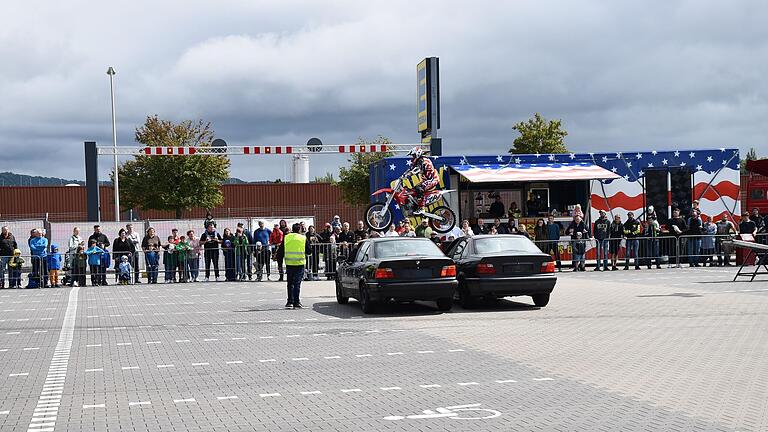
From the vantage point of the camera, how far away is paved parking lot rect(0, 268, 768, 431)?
7988mm

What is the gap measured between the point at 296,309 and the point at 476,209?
1324 centimetres

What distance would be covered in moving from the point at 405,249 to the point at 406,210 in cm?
1042

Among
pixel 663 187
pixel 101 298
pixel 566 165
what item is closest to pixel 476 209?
pixel 566 165

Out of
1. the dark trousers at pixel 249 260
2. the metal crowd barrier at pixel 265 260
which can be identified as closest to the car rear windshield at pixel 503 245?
the metal crowd barrier at pixel 265 260

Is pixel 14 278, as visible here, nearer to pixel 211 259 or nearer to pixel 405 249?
pixel 211 259

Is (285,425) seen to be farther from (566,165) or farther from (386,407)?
(566,165)

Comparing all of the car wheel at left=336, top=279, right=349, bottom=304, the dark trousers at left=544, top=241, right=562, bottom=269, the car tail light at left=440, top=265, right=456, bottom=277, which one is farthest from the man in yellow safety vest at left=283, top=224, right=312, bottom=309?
the dark trousers at left=544, top=241, right=562, bottom=269

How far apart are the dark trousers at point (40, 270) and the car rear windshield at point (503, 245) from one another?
1437cm

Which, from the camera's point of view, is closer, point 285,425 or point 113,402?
point 285,425

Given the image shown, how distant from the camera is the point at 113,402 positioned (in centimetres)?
888

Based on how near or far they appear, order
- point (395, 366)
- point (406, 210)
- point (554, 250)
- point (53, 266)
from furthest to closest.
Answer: point (554, 250)
point (406, 210)
point (53, 266)
point (395, 366)

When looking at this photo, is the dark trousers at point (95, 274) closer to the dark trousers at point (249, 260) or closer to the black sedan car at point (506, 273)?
the dark trousers at point (249, 260)

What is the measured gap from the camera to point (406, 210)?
27953mm

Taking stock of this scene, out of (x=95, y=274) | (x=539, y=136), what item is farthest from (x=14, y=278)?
(x=539, y=136)
